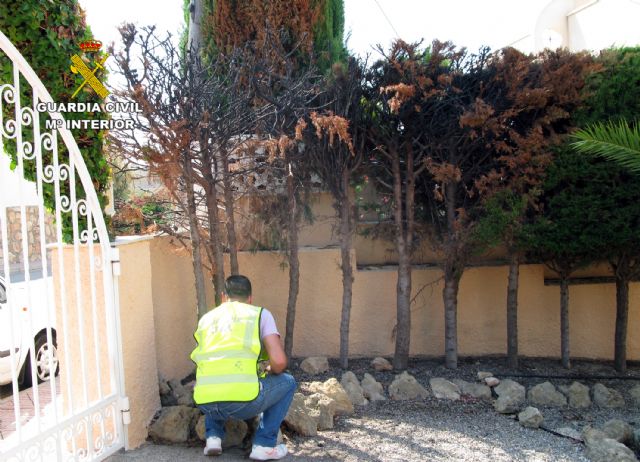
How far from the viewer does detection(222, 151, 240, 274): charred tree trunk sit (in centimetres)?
596

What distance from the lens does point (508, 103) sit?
6422 mm

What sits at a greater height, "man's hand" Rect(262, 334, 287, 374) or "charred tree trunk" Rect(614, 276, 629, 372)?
"man's hand" Rect(262, 334, 287, 374)

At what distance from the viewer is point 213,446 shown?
162 inches

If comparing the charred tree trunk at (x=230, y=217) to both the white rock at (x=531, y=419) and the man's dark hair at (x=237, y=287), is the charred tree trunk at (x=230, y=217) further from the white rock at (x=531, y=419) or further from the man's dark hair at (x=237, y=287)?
the white rock at (x=531, y=419)

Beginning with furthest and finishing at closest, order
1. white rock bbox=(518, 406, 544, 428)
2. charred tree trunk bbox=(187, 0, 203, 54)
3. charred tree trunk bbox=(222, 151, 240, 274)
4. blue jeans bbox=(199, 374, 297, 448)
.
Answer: charred tree trunk bbox=(187, 0, 203, 54) → charred tree trunk bbox=(222, 151, 240, 274) → white rock bbox=(518, 406, 544, 428) → blue jeans bbox=(199, 374, 297, 448)

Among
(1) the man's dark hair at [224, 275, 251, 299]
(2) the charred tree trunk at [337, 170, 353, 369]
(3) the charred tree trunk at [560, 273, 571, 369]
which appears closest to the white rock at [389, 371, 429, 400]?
(2) the charred tree trunk at [337, 170, 353, 369]

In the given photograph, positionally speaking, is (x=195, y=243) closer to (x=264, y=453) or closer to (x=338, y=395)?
(x=338, y=395)

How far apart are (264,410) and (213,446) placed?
0.43 metres

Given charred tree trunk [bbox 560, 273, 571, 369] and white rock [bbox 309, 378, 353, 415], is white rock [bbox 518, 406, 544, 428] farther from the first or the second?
charred tree trunk [bbox 560, 273, 571, 369]

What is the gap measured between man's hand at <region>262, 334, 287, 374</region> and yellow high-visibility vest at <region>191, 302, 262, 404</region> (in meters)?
0.10

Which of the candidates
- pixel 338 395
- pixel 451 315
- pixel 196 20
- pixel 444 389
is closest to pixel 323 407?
pixel 338 395

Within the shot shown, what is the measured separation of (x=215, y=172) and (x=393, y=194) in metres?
2.15

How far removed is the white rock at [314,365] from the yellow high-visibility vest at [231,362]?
2672 millimetres

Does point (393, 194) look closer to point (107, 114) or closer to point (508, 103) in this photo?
point (508, 103)
